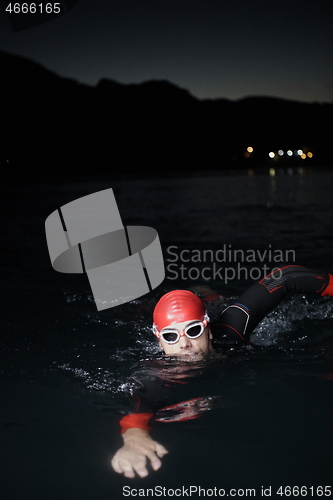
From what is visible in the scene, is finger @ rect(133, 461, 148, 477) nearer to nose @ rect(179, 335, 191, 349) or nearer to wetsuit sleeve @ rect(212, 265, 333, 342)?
nose @ rect(179, 335, 191, 349)

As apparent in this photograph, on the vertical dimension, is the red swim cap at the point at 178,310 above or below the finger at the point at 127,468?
above

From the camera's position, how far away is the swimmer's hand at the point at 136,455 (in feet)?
8.43

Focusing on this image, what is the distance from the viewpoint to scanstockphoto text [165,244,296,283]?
8688 mm

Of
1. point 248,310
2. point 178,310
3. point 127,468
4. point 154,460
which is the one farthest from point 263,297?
point 127,468

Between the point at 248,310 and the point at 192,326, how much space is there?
98 centimetres

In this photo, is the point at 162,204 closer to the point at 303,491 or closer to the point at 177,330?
the point at 177,330

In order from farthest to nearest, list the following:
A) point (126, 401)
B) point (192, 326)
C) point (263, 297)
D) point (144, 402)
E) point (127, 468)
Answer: point (263, 297) → point (192, 326) → point (126, 401) → point (144, 402) → point (127, 468)

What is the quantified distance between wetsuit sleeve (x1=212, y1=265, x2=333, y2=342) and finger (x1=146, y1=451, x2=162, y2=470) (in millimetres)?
1959

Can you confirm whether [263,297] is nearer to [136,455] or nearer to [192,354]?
[192,354]

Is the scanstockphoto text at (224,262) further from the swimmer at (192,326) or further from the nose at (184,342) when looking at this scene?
→ the nose at (184,342)

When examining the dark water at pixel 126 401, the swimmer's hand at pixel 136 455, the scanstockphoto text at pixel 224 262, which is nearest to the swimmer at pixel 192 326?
the swimmer's hand at pixel 136 455

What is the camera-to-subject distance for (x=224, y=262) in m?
9.80

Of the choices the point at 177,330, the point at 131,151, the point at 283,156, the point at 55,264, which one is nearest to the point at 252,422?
the point at 177,330

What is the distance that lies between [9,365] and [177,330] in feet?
6.45
